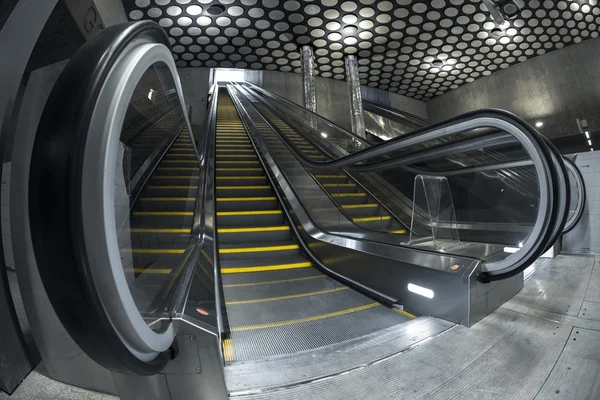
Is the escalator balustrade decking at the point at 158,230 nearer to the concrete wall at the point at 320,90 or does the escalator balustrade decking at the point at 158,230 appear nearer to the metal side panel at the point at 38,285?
the metal side panel at the point at 38,285

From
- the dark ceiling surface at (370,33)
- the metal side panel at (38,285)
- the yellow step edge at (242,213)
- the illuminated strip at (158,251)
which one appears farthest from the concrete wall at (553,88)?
the metal side panel at (38,285)

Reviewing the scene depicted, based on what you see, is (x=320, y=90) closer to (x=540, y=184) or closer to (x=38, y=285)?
(x=540, y=184)

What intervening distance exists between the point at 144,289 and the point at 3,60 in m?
0.83

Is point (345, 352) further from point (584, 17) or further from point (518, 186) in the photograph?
point (584, 17)

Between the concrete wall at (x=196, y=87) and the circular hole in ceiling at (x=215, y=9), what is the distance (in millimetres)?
4490

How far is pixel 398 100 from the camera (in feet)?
46.9

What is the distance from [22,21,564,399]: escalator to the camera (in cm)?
58

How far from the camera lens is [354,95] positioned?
10211mm

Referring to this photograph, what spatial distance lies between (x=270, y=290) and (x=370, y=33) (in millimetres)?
9533

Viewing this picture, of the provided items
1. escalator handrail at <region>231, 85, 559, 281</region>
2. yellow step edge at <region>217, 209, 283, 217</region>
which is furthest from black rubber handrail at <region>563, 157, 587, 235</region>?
yellow step edge at <region>217, 209, 283, 217</region>

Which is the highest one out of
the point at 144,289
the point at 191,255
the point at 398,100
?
the point at 398,100

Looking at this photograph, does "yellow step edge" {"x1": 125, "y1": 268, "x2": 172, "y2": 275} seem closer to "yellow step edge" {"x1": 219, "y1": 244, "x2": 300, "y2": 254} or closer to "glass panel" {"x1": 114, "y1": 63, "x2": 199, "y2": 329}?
"glass panel" {"x1": 114, "y1": 63, "x2": 199, "y2": 329}

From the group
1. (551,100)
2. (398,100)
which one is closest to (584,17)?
(551,100)

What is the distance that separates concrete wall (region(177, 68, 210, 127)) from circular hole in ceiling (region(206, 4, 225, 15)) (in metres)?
4.49
